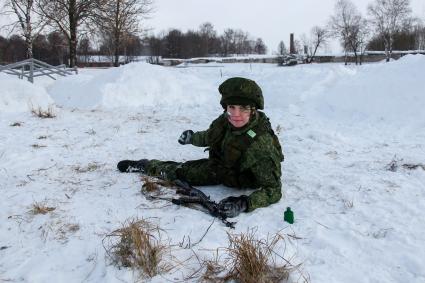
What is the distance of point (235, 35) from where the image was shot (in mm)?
88562

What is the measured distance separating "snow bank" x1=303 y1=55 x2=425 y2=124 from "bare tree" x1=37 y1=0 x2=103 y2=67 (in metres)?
17.7

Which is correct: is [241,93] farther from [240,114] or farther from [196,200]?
[196,200]

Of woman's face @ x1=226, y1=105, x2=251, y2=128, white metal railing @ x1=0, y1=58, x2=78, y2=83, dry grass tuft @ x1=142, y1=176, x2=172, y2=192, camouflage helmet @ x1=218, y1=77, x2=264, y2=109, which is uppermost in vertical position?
white metal railing @ x1=0, y1=58, x2=78, y2=83

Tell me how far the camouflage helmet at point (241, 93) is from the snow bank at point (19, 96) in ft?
20.5

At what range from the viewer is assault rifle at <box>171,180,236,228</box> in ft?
11.4

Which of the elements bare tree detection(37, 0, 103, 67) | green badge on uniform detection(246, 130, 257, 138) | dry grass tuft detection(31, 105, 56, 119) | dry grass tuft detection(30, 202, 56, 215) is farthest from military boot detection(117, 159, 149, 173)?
bare tree detection(37, 0, 103, 67)

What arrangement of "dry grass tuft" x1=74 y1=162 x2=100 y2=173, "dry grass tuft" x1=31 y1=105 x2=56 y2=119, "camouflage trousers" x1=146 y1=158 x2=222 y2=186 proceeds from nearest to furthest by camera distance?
"camouflage trousers" x1=146 y1=158 x2=222 y2=186, "dry grass tuft" x1=74 y1=162 x2=100 y2=173, "dry grass tuft" x1=31 y1=105 x2=56 y2=119

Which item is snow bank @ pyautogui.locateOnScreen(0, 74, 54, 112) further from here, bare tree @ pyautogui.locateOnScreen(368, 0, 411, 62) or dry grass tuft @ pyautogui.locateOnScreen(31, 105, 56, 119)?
bare tree @ pyautogui.locateOnScreen(368, 0, 411, 62)

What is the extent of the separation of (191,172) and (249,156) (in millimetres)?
747

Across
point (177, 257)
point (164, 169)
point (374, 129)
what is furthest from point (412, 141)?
point (177, 257)

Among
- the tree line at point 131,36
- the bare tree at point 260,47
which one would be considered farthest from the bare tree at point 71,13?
the bare tree at point 260,47

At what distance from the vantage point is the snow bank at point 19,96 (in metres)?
9.38

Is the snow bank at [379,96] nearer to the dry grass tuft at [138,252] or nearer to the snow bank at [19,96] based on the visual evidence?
the snow bank at [19,96]

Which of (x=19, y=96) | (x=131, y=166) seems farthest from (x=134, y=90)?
(x=131, y=166)
